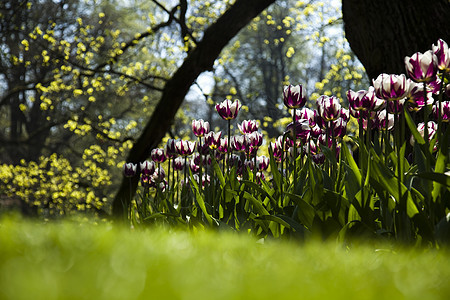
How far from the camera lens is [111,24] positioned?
20.3 metres

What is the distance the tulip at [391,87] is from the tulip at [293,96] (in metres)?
0.50

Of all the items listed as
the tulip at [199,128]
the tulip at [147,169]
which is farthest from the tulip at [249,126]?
the tulip at [147,169]

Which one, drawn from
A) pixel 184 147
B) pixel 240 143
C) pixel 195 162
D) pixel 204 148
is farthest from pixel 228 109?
pixel 195 162

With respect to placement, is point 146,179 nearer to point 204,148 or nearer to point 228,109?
point 204,148

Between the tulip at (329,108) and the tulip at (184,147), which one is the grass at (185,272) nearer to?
the tulip at (329,108)

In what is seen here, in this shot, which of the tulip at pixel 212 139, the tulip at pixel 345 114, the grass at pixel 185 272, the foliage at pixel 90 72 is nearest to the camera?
the grass at pixel 185 272

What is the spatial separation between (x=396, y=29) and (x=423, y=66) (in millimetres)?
2400

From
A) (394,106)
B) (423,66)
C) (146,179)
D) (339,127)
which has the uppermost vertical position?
(423,66)

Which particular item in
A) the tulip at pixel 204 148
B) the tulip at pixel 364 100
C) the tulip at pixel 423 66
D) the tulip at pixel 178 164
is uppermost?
the tulip at pixel 423 66

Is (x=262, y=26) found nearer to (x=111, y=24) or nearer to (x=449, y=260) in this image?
(x=111, y=24)

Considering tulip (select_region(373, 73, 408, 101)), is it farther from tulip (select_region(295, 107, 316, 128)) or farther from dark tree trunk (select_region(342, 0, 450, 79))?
dark tree trunk (select_region(342, 0, 450, 79))

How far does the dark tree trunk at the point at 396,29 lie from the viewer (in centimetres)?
430

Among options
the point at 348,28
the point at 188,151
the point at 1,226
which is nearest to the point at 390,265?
the point at 1,226

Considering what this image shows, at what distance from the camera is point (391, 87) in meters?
2.32
